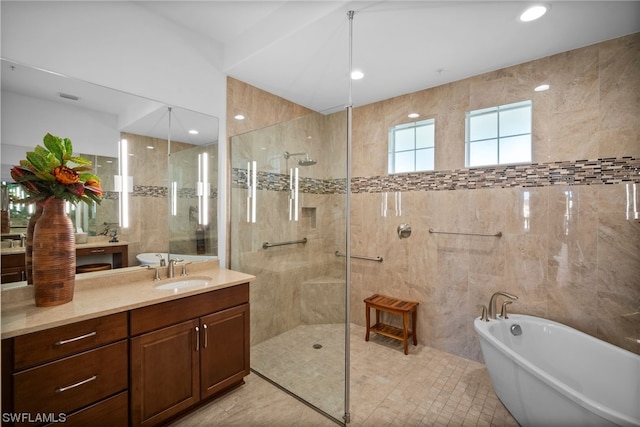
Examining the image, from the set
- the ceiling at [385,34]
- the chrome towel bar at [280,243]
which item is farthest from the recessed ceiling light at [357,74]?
the chrome towel bar at [280,243]

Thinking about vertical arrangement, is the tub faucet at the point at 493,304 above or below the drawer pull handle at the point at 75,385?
above

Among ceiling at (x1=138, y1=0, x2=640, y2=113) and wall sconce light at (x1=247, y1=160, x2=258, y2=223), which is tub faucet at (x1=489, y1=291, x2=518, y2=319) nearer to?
ceiling at (x1=138, y1=0, x2=640, y2=113)

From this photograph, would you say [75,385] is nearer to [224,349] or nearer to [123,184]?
[224,349]

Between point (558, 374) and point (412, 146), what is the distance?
87.4 inches

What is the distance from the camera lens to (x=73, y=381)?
1327 millimetres

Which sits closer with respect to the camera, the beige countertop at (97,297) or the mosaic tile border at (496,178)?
the beige countertop at (97,297)

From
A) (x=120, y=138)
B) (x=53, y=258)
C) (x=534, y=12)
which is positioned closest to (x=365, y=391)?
(x=53, y=258)

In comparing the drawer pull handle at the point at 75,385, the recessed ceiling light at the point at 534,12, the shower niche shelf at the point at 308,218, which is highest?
the recessed ceiling light at the point at 534,12

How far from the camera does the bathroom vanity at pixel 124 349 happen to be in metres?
1.24

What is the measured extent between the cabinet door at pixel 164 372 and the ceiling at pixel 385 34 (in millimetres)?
1801

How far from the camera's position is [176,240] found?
2.22 meters

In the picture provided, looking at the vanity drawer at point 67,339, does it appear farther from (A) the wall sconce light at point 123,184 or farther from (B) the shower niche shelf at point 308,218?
(B) the shower niche shelf at point 308,218

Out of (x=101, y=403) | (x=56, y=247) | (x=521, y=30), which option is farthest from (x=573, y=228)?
(x=56, y=247)

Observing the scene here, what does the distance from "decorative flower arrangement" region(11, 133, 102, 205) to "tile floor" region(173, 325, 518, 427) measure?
5.02 feet
